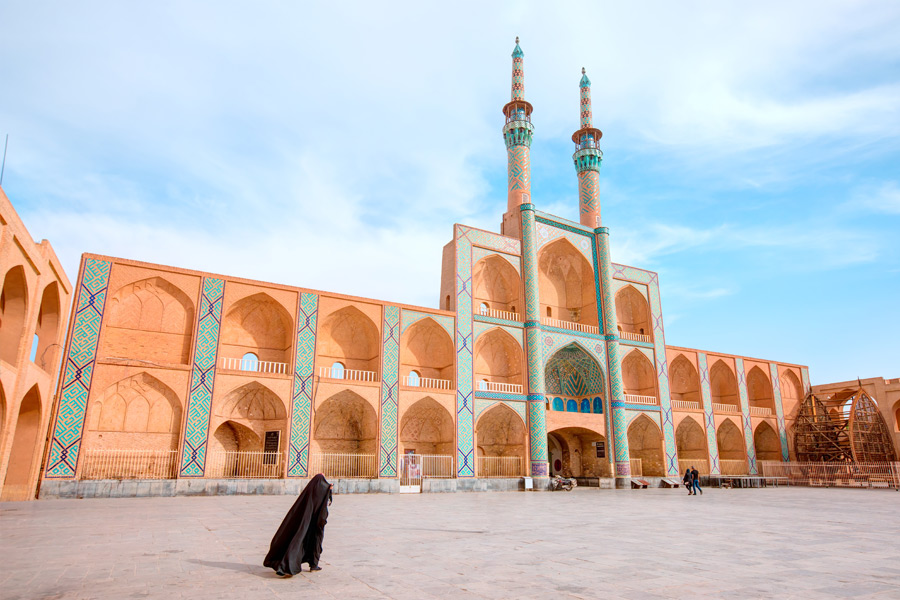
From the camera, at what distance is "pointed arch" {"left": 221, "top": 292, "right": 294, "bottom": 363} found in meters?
18.7

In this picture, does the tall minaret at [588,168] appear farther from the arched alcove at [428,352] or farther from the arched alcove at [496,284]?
the arched alcove at [428,352]

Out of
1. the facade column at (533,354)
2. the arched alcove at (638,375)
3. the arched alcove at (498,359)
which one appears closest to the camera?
the facade column at (533,354)

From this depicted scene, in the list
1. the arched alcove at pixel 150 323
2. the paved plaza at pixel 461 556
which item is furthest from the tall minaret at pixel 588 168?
the paved plaza at pixel 461 556

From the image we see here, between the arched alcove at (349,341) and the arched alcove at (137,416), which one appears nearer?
the arched alcove at (137,416)

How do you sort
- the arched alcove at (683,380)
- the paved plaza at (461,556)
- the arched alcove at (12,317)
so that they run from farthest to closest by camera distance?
the arched alcove at (683,380), the arched alcove at (12,317), the paved plaza at (461,556)

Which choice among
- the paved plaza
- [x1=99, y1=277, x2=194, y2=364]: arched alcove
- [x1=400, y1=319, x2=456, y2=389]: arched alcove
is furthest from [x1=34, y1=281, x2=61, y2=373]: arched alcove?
[x1=400, y1=319, x2=456, y2=389]: arched alcove

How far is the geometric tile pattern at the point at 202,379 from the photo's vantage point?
15.5 metres

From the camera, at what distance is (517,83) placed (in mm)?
26625

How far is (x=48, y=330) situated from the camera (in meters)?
14.6

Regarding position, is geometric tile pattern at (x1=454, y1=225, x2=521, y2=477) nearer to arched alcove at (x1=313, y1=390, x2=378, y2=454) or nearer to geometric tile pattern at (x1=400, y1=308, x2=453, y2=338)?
geometric tile pattern at (x1=400, y1=308, x2=453, y2=338)

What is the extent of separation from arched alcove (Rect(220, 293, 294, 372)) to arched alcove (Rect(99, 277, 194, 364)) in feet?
5.32

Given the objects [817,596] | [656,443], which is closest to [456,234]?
[656,443]

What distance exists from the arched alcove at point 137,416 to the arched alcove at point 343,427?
183 inches

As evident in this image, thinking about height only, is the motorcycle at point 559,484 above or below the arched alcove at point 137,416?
below
